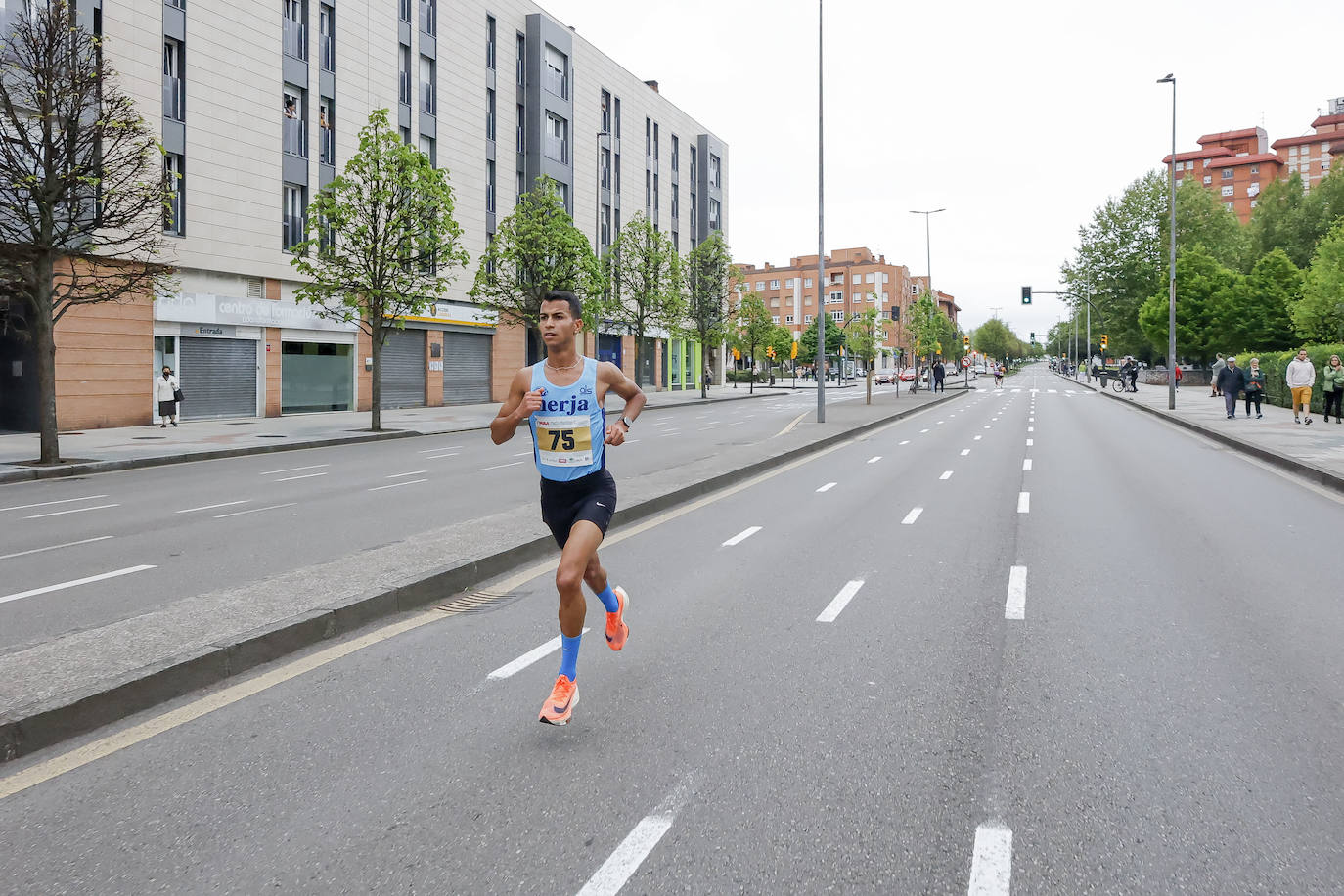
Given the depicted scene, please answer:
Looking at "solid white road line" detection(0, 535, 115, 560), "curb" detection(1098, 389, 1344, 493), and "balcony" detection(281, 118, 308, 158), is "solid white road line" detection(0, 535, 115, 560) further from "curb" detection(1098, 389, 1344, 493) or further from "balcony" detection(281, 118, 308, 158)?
"balcony" detection(281, 118, 308, 158)

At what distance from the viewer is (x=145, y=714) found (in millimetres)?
4277

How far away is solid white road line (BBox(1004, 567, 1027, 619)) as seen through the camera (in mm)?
6047

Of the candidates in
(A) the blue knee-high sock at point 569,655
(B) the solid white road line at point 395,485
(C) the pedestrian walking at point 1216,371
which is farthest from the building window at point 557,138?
(A) the blue knee-high sock at point 569,655

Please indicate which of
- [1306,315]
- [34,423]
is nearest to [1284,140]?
[1306,315]

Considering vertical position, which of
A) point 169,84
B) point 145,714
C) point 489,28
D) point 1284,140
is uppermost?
point 1284,140

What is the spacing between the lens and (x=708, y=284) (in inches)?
1984

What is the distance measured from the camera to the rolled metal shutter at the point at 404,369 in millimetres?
33375

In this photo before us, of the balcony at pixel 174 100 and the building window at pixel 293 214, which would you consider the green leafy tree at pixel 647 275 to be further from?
the balcony at pixel 174 100

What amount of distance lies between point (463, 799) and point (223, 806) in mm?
825

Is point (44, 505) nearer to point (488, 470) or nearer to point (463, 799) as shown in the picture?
point (488, 470)

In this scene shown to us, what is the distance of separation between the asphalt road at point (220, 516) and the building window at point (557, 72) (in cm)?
2759

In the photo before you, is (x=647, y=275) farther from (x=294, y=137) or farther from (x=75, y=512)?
(x=75, y=512)

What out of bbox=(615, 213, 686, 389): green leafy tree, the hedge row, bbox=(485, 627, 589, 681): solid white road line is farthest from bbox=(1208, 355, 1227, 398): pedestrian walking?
bbox=(485, 627, 589, 681): solid white road line

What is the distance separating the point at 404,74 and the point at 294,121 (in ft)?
19.4
